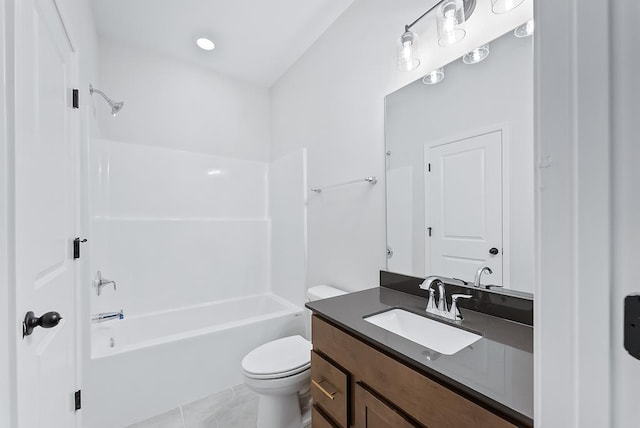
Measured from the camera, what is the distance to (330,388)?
112 cm

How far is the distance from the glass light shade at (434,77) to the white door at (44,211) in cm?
151

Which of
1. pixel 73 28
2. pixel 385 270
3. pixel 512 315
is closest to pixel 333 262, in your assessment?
pixel 385 270

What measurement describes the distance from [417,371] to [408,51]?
56.9 inches

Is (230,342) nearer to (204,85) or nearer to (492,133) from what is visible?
(492,133)

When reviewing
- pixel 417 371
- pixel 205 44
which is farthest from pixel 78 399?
pixel 205 44

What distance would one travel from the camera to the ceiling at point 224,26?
1908mm

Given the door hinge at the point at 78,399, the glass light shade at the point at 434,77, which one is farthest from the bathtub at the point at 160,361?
the glass light shade at the point at 434,77

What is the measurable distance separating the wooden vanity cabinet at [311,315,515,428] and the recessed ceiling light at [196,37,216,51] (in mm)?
2331

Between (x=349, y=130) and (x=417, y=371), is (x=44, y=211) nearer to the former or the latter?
(x=417, y=371)

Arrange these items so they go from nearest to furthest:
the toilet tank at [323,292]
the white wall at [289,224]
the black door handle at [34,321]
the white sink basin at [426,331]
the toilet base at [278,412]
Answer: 1. the black door handle at [34,321]
2. the white sink basin at [426,331]
3. the toilet base at [278,412]
4. the toilet tank at [323,292]
5. the white wall at [289,224]

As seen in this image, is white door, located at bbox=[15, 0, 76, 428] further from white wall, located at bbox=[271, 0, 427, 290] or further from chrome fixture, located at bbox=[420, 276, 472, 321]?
white wall, located at bbox=[271, 0, 427, 290]

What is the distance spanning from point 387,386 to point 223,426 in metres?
1.34

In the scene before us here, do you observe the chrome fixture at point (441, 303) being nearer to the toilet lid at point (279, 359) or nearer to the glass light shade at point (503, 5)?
the toilet lid at point (279, 359)

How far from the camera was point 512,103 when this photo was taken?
1100mm
